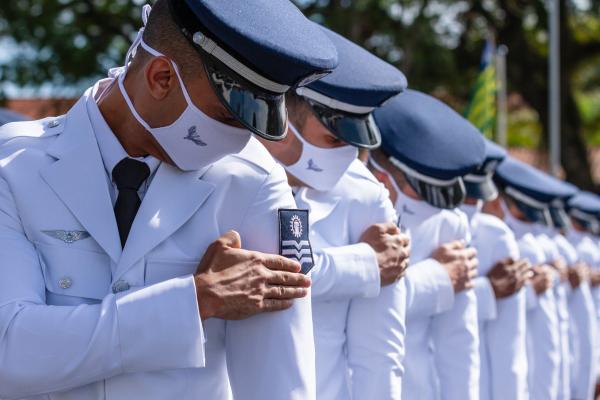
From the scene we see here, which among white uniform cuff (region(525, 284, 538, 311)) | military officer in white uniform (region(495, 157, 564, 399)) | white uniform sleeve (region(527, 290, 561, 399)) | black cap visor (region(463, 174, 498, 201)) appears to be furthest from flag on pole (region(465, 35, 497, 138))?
black cap visor (region(463, 174, 498, 201))

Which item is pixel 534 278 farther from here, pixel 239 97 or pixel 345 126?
pixel 239 97

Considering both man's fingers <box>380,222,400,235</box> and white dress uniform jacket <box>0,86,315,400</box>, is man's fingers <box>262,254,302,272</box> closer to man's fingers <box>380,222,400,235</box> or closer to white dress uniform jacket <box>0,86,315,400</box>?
white dress uniform jacket <box>0,86,315,400</box>

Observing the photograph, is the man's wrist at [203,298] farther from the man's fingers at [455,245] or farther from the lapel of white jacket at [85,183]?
the man's fingers at [455,245]

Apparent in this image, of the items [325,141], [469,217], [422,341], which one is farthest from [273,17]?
[469,217]

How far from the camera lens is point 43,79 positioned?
15773 millimetres

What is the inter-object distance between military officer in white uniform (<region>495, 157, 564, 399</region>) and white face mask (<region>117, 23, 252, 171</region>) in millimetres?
4757

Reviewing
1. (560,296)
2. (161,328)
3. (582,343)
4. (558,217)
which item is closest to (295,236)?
(161,328)

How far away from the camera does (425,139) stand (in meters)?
4.59

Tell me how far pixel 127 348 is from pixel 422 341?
262 cm

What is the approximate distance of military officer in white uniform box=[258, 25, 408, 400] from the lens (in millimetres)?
3664

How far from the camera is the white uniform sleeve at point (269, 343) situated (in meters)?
2.44

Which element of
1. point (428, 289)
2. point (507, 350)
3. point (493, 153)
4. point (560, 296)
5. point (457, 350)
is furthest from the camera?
point (560, 296)

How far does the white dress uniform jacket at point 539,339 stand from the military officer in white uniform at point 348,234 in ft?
11.1

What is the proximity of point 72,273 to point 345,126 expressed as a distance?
5.18 feet
